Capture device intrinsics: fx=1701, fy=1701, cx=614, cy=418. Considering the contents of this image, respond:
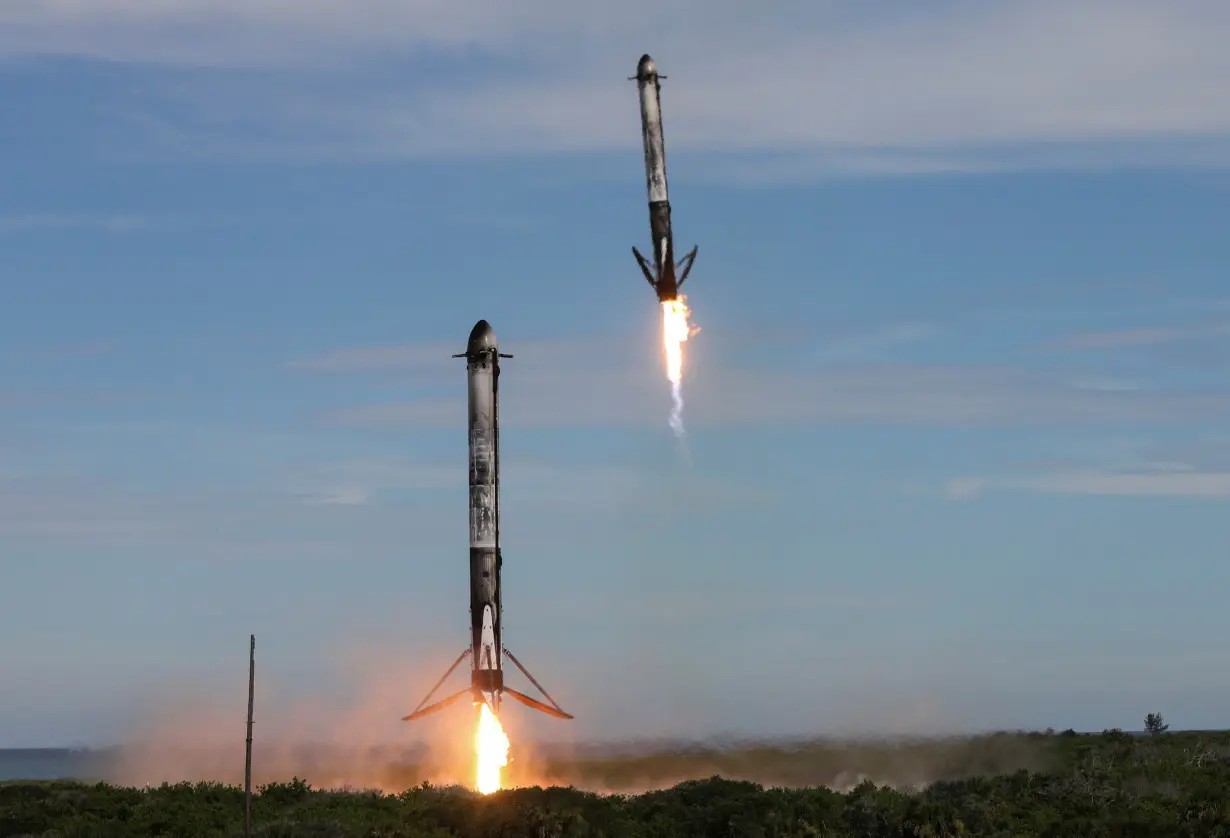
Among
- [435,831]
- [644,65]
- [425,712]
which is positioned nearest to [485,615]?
[425,712]

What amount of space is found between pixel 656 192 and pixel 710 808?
72.0 ft

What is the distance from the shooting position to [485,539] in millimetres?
63812

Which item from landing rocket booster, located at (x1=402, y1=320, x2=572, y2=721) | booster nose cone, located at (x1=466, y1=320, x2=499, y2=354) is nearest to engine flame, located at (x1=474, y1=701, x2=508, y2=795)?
landing rocket booster, located at (x1=402, y1=320, x2=572, y2=721)

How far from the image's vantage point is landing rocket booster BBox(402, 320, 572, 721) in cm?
6322

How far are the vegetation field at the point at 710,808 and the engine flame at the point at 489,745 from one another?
2333 millimetres

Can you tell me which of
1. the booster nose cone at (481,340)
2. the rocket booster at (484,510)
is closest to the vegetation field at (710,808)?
the rocket booster at (484,510)

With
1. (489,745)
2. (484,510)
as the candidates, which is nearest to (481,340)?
(484,510)

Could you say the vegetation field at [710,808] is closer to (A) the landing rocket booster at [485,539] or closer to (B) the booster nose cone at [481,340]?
(A) the landing rocket booster at [485,539]

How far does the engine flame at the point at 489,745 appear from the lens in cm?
6353

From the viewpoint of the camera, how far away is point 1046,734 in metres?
79.7

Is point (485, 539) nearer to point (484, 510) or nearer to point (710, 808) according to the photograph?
point (484, 510)

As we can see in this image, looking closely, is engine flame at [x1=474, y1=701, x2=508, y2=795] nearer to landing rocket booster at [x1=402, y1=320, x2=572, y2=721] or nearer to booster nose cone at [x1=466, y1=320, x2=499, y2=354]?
landing rocket booster at [x1=402, y1=320, x2=572, y2=721]

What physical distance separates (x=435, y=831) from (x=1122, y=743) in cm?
3586

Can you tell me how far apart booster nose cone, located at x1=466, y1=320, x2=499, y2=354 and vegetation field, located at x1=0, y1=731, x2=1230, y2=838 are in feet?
54.3
